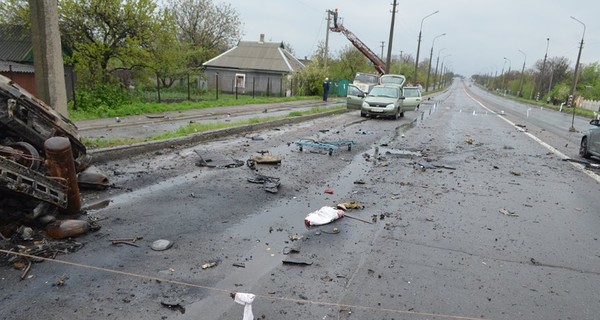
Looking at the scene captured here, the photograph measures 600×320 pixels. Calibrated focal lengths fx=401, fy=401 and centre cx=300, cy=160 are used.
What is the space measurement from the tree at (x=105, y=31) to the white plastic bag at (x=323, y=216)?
14.8 metres

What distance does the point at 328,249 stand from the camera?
15.2ft

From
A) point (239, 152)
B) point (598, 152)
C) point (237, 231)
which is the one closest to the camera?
point (237, 231)

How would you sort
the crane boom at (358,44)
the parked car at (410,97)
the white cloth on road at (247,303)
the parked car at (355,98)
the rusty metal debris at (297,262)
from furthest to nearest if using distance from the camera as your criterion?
1. the crane boom at (358,44)
2. the parked car at (410,97)
3. the parked car at (355,98)
4. the rusty metal debris at (297,262)
5. the white cloth on road at (247,303)

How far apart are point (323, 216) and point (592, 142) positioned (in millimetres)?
9910

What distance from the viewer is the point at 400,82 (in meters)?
33.0

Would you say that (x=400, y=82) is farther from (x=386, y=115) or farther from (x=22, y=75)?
(x=22, y=75)

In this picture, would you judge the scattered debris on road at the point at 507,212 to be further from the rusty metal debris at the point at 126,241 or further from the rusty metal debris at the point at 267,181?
the rusty metal debris at the point at 126,241

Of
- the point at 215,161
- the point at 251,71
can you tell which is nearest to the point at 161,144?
the point at 215,161

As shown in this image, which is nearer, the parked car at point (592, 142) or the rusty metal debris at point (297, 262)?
the rusty metal debris at point (297, 262)

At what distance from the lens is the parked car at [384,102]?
68.6ft

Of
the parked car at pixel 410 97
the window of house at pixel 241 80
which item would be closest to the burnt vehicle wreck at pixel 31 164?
the parked car at pixel 410 97

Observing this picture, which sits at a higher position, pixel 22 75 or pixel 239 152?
pixel 22 75

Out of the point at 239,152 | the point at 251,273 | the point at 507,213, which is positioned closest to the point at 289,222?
the point at 251,273

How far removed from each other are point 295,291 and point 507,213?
166 inches
